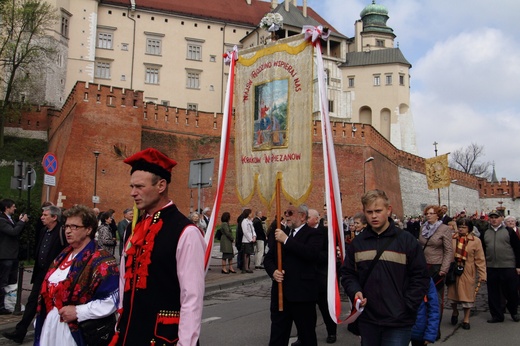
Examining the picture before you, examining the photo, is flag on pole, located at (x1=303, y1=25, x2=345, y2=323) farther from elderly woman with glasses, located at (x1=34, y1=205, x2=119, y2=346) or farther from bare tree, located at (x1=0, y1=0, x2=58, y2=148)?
bare tree, located at (x1=0, y1=0, x2=58, y2=148)

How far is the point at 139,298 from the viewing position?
320 centimetres

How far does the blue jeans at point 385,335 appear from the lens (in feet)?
14.2

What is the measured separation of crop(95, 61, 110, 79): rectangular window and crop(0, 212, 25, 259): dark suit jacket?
4904 centimetres

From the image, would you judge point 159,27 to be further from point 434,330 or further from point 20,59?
point 434,330

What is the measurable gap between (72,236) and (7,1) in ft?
149

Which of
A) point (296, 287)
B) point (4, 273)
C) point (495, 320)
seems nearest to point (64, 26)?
point (4, 273)

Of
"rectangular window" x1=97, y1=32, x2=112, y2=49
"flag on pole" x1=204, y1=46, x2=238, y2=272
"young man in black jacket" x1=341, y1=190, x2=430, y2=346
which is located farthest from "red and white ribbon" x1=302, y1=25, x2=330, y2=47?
"rectangular window" x1=97, y1=32, x2=112, y2=49

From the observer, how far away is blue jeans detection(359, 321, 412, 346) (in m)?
4.33

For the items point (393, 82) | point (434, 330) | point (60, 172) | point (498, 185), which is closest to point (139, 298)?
point (434, 330)

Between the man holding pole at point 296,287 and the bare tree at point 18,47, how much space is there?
40062mm

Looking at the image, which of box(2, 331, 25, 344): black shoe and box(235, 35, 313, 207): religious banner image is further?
box(2, 331, 25, 344): black shoe

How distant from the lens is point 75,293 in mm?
3814

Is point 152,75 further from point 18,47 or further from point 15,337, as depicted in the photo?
point 15,337

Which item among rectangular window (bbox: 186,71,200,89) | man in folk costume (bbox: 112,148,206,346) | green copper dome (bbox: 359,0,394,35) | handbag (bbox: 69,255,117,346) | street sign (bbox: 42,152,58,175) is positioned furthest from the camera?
green copper dome (bbox: 359,0,394,35)
